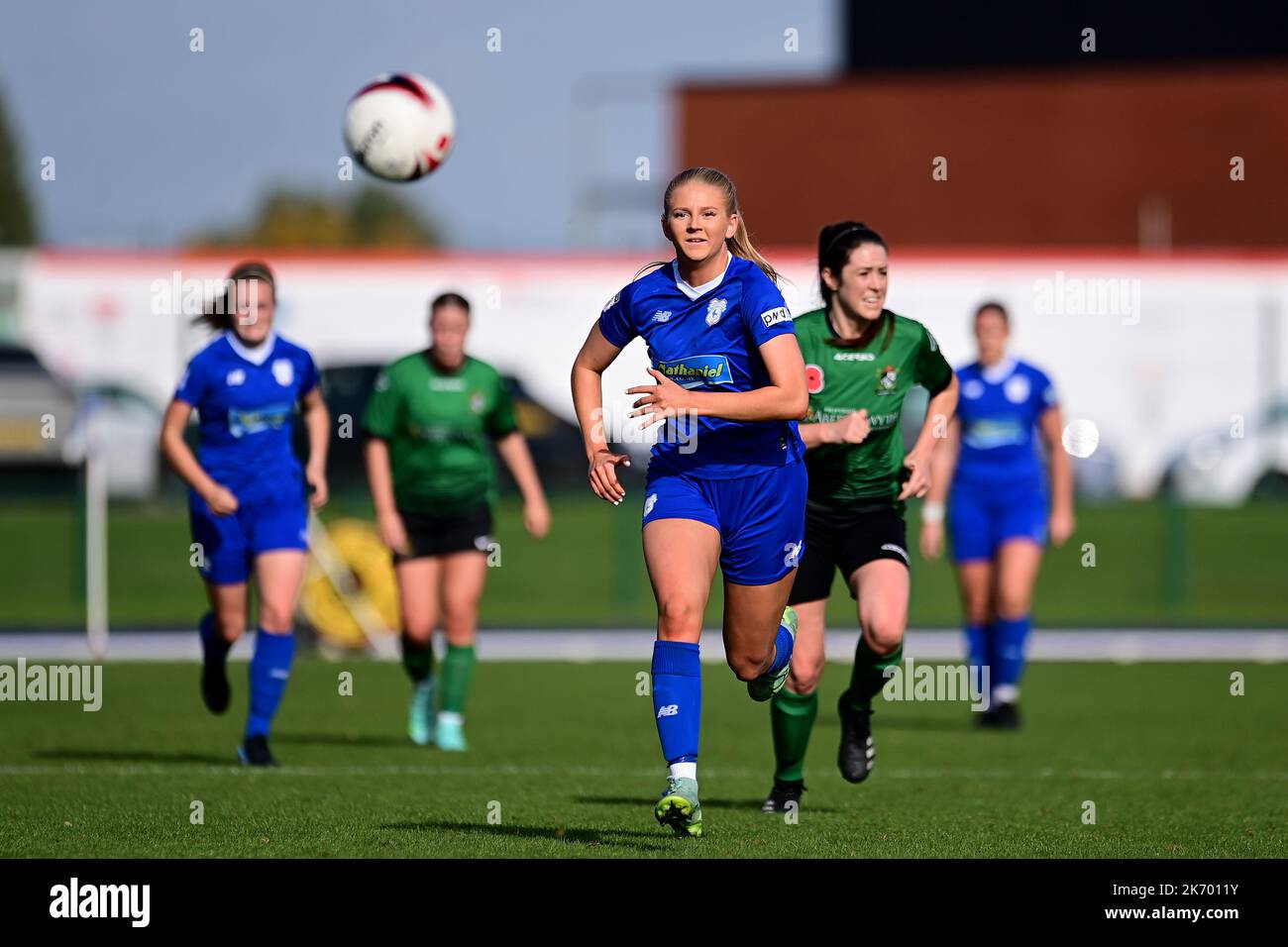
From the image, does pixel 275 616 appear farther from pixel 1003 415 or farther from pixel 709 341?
pixel 1003 415

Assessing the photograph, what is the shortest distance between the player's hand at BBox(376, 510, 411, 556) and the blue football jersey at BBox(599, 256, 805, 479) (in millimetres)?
3872

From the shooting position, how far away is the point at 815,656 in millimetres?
8477

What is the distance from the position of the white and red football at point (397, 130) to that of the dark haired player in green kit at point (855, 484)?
2410 millimetres

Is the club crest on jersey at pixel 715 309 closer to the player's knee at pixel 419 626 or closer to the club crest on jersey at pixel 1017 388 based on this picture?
the player's knee at pixel 419 626

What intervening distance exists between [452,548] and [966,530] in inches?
129

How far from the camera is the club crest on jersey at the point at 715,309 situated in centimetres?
727

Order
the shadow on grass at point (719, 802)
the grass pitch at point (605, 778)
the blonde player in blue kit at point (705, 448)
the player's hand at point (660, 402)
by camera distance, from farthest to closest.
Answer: the shadow on grass at point (719, 802) < the grass pitch at point (605, 778) < the blonde player in blue kit at point (705, 448) < the player's hand at point (660, 402)

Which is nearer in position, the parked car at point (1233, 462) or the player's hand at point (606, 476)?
the player's hand at point (606, 476)

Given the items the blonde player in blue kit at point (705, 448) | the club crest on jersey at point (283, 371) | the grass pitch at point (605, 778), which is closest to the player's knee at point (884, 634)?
the grass pitch at point (605, 778)

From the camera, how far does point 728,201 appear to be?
23.6ft

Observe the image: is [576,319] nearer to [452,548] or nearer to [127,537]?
[127,537]

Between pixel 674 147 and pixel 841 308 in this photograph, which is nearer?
pixel 841 308

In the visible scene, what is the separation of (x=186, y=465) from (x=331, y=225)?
288ft
